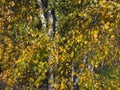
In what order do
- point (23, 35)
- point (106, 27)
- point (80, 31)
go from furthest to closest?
point (23, 35)
point (80, 31)
point (106, 27)

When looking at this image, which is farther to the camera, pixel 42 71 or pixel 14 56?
pixel 14 56

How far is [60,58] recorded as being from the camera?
12.2 m

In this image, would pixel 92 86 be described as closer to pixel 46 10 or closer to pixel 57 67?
pixel 57 67

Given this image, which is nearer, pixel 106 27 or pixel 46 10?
pixel 106 27

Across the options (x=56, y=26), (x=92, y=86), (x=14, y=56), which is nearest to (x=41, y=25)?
(x=56, y=26)

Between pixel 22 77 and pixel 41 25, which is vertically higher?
pixel 41 25

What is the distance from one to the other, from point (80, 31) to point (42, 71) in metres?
1.88

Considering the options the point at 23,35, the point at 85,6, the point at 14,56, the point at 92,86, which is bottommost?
the point at 92,86

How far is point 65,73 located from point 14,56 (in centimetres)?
200

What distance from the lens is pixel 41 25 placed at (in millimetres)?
13211

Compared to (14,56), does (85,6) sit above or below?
above

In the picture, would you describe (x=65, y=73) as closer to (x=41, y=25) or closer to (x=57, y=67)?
(x=57, y=67)

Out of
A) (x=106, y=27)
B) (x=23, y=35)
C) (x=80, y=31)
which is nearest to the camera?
(x=106, y=27)

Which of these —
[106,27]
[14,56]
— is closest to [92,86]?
[106,27]
